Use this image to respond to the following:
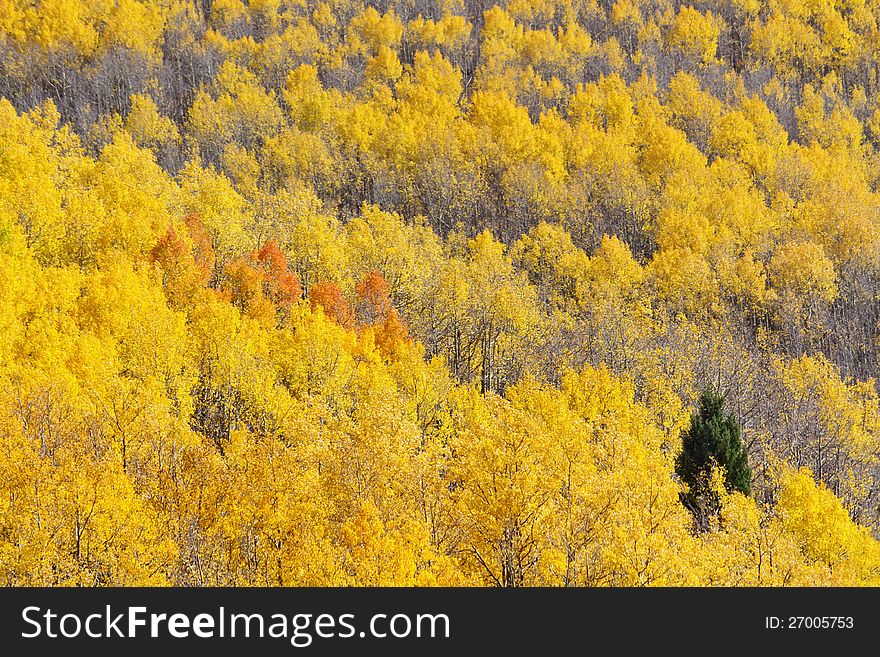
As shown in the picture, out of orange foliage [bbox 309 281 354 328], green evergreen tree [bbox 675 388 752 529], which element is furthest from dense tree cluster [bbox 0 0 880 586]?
green evergreen tree [bbox 675 388 752 529]

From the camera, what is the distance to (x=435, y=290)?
70938 millimetres

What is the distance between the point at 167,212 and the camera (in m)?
65.9

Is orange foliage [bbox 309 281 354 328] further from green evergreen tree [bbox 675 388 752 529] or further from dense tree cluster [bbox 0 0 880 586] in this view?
green evergreen tree [bbox 675 388 752 529]

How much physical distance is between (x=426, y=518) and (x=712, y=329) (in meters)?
63.6

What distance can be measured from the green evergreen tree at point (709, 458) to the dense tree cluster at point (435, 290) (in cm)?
40

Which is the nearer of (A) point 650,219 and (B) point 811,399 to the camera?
(B) point 811,399

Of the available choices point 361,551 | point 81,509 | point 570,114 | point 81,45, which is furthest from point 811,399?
point 81,45

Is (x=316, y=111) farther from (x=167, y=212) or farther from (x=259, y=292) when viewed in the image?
(x=259, y=292)

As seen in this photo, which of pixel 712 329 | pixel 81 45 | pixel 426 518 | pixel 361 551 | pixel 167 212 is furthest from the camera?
pixel 81 45

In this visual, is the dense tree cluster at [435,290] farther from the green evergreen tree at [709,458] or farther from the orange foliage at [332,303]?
the green evergreen tree at [709,458]

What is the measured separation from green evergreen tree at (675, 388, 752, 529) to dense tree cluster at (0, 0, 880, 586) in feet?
1.31

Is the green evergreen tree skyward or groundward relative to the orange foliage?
groundward

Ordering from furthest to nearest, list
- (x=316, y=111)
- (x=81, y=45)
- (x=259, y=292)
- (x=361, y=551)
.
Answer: (x=81, y=45), (x=316, y=111), (x=259, y=292), (x=361, y=551)

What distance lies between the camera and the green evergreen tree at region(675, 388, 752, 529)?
119 ft
